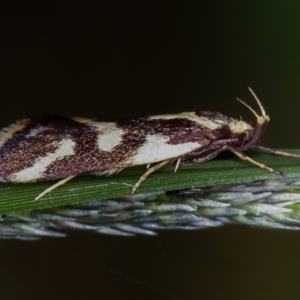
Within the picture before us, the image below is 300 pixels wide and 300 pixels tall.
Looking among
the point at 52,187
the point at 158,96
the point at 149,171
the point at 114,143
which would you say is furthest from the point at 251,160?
the point at 158,96

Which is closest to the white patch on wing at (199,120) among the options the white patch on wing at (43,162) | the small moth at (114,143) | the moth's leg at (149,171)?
the small moth at (114,143)

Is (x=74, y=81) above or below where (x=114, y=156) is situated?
above

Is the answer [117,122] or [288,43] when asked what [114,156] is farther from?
[288,43]

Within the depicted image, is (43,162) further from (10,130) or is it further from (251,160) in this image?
(251,160)

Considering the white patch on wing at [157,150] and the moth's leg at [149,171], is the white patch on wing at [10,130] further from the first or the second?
the moth's leg at [149,171]

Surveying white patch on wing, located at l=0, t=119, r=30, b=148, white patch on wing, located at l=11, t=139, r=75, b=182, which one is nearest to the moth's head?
white patch on wing, located at l=11, t=139, r=75, b=182

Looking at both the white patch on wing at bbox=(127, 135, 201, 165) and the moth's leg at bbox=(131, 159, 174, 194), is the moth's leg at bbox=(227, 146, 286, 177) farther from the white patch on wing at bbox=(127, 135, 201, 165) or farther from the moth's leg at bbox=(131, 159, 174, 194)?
the moth's leg at bbox=(131, 159, 174, 194)

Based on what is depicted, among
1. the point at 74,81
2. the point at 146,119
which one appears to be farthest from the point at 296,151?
the point at 74,81
